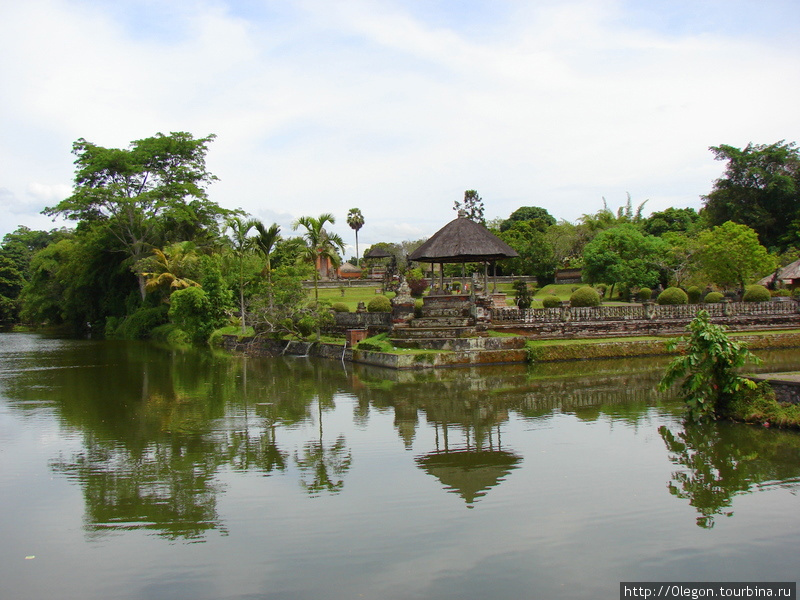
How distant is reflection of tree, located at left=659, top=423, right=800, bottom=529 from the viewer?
7.88 m

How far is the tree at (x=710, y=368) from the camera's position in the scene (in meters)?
10.7

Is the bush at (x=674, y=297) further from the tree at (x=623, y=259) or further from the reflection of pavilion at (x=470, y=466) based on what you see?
the reflection of pavilion at (x=470, y=466)

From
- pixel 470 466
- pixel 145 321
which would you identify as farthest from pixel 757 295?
pixel 145 321

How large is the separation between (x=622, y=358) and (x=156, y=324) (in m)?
29.3

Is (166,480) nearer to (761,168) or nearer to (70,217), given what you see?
(70,217)

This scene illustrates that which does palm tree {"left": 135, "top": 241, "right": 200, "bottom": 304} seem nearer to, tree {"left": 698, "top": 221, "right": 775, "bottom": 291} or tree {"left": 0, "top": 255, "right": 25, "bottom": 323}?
tree {"left": 698, "top": 221, "right": 775, "bottom": 291}

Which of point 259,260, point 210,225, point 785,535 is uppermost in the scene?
Result: point 210,225

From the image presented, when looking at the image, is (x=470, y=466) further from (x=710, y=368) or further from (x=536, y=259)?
(x=536, y=259)

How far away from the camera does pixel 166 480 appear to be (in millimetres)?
8812

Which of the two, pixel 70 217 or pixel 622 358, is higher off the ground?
pixel 70 217

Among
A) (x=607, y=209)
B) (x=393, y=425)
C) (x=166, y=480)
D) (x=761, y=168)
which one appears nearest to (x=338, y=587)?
(x=166, y=480)

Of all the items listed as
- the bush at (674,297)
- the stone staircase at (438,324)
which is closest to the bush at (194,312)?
the stone staircase at (438,324)

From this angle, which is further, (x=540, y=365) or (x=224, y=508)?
(x=540, y=365)

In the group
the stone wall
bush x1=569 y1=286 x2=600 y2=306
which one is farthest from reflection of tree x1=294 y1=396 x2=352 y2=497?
bush x1=569 y1=286 x2=600 y2=306
